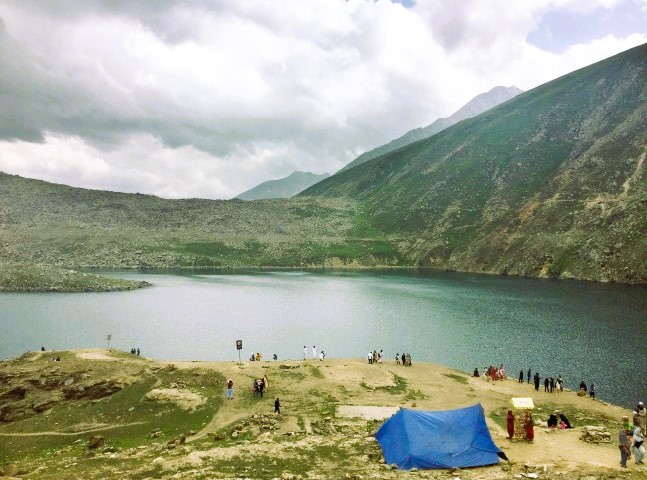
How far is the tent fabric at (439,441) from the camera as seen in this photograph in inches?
1086

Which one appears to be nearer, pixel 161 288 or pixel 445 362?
pixel 445 362

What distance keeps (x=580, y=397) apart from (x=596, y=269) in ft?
363

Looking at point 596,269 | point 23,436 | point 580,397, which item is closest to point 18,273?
point 23,436

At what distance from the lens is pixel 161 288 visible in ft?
446

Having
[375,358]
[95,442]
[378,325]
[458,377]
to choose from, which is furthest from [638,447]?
[378,325]

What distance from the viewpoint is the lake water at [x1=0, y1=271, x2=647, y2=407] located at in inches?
2542

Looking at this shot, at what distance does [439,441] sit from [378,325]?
189 ft

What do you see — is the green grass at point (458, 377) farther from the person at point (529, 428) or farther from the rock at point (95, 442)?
the rock at point (95, 442)

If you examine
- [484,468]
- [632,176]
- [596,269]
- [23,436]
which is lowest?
[23,436]

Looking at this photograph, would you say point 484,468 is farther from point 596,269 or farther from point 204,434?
point 596,269

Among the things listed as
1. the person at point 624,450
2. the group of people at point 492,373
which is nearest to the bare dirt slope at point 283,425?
the person at point 624,450

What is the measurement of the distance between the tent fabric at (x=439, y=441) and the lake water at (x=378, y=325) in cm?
2923

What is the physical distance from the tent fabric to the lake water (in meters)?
29.2

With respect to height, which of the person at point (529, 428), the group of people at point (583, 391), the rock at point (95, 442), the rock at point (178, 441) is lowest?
the rock at point (95, 442)
